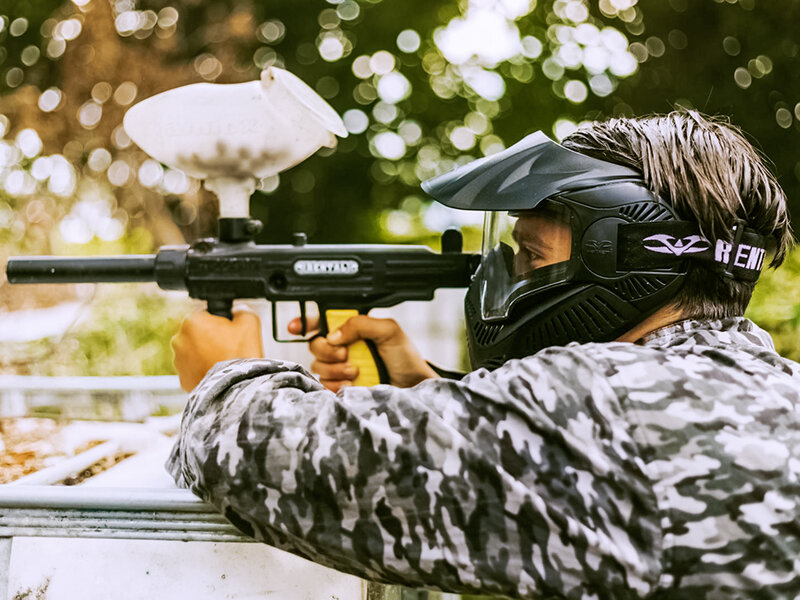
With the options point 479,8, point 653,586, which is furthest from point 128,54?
point 653,586

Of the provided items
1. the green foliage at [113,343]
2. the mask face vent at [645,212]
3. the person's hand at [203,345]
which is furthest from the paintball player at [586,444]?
the green foliage at [113,343]

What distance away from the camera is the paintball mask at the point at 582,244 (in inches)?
51.5

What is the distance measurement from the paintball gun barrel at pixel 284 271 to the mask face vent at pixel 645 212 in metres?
0.90

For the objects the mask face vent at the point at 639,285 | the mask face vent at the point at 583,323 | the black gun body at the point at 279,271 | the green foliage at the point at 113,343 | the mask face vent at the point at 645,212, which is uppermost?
the mask face vent at the point at 645,212

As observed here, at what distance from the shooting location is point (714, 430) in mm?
1057

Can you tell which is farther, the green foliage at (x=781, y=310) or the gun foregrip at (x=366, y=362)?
the green foliage at (x=781, y=310)

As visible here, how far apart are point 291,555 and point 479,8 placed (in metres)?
11.1

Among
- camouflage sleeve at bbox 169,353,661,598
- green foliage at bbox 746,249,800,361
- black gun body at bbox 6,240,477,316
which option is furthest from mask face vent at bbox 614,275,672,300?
green foliage at bbox 746,249,800,361

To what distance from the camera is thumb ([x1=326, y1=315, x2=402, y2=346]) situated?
7.10ft

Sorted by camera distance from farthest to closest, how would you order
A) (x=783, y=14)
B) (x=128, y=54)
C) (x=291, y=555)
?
(x=128, y=54) < (x=783, y=14) < (x=291, y=555)

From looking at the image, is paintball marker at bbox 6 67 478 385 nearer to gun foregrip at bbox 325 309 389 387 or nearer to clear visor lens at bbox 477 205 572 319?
gun foregrip at bbox 325 309 389 387

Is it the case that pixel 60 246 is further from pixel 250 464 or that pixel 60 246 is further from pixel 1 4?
pixel 250 464

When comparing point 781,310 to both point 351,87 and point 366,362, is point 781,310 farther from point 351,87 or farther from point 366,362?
point 351,87

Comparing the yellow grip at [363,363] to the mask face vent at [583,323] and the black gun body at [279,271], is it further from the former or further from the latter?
the mask face vent at [583,323]
